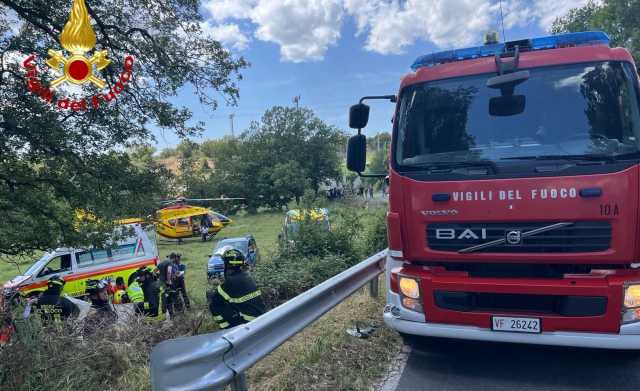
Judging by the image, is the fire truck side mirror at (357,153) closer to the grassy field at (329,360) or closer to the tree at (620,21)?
the grassy field at (329,360)

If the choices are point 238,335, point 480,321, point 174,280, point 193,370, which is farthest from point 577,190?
point 174,280

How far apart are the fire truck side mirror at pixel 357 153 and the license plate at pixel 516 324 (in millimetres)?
2076

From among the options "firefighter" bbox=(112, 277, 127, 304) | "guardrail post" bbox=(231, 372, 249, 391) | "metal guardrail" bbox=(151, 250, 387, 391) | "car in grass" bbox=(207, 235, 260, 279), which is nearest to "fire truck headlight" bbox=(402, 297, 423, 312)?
"metal guardrail" bbox=(151, 250, 387, 391)

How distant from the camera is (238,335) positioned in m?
2.72

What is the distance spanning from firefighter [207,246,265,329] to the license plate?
107 inches

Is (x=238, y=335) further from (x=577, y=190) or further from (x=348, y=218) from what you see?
(x=348, y=218)

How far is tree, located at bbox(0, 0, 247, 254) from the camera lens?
745cm

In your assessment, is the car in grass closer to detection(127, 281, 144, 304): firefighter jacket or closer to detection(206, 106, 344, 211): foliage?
detection(127, 281, 144, 304): firefighter jacket

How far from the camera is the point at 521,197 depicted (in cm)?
368

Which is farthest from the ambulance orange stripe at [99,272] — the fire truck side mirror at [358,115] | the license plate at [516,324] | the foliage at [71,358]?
the license plate at [516,324]

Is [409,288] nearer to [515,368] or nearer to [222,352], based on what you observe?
[515,368]

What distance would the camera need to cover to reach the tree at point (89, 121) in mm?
7445

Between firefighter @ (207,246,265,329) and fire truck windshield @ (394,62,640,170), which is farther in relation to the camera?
firefighter @ (207,246,265,329)

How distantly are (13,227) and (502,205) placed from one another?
26.7ft
